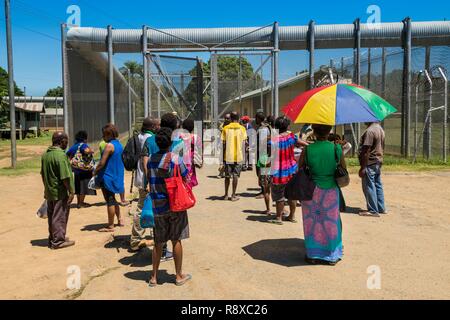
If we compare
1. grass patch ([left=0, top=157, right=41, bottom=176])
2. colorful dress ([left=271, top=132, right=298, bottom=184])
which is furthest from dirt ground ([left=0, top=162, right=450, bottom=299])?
grass patch ([left=0, top=157, right=41, bottom=176])

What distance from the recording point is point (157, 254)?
15.3 feet

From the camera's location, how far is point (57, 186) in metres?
6.03

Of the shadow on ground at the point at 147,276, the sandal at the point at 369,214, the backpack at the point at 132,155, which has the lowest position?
the shadow on ground at the point at 147,276

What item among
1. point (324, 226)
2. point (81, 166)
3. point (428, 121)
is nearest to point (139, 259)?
point (324, 226)

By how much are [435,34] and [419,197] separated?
28.4ft

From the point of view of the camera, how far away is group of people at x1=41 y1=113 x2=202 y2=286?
458cm

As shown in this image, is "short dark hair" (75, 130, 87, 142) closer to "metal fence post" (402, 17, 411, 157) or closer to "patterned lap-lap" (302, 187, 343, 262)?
"patterned lap-lap" (302, 187, 343, 262)

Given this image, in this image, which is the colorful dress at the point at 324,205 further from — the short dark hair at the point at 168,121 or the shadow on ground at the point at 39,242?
the shadow on ground at the point at 39,242

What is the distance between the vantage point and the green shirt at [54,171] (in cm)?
596

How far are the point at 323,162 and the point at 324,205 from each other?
0.50m

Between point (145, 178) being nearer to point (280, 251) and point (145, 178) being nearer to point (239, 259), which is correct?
point (239, 259)

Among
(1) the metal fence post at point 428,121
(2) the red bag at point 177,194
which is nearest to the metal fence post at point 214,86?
(1) the metal fence post at point 428,121
